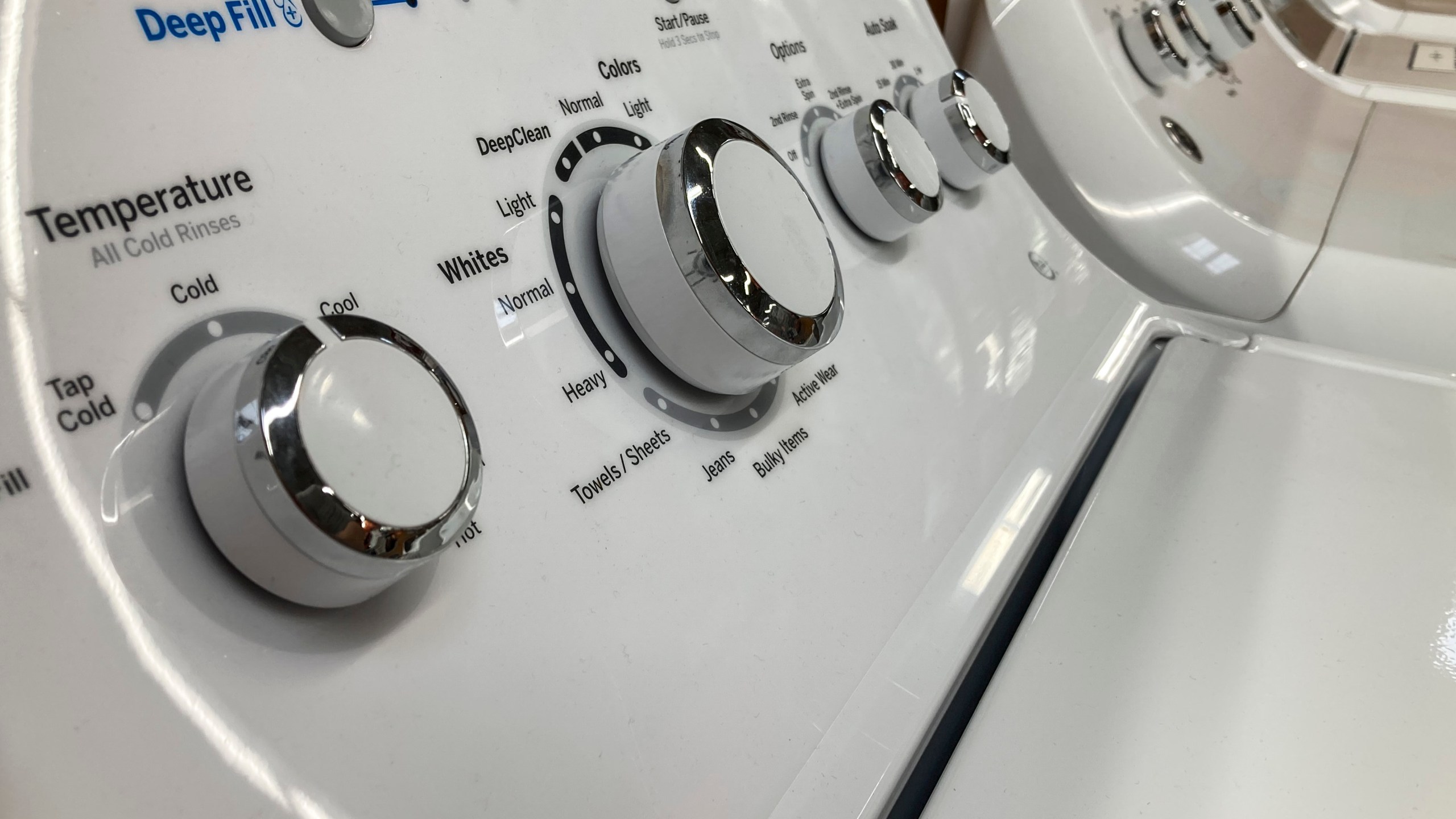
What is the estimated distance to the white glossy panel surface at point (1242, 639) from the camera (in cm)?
28

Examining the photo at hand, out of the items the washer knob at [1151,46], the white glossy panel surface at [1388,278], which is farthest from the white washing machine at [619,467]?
the washer knob at [1151,46]

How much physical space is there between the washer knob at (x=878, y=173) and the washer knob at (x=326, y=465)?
0.26m

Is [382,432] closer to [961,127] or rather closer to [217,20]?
[217,20]

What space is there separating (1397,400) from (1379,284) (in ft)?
0.71

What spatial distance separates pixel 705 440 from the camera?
28 cm

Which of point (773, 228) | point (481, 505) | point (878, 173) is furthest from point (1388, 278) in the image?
point (481, 505)

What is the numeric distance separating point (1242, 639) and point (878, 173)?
25 cm

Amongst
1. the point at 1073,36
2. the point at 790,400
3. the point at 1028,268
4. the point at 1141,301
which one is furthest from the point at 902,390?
the point at 1073,36

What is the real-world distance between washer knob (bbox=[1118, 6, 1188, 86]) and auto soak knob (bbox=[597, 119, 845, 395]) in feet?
1.86

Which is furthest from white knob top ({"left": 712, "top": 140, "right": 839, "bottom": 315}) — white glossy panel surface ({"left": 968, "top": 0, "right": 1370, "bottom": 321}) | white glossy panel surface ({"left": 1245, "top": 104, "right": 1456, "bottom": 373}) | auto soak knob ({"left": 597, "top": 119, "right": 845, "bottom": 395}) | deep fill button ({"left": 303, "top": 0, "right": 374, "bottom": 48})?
white glossy panel surface ({"left": 1245, "top": 104, "right": 1456, "bottom": 373})

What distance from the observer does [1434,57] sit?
39.7 inches

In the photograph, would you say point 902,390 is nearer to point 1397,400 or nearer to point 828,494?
point 828,494

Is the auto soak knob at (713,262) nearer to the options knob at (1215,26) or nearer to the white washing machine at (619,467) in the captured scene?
the white washing machine at (619,467)

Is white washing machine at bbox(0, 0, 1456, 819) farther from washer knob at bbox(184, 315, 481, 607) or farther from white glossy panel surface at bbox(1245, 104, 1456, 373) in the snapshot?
white glossy panel surface at bbox(1245, 104, 1456, 373)
